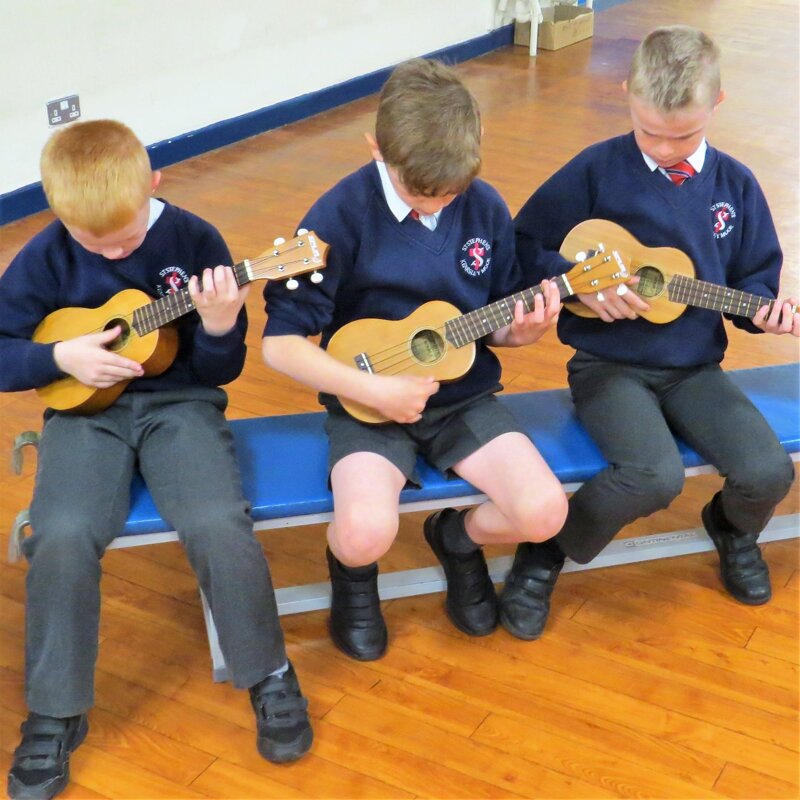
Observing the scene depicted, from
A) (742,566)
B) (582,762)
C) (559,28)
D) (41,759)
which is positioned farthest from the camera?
(559,28)

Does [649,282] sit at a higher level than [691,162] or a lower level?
lower

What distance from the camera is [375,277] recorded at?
209 cm

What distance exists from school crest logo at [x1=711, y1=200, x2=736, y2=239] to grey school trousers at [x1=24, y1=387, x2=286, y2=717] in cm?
108

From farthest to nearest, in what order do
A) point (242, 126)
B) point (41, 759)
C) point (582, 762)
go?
point (242, 126) < point (582, 762) < point (41, 759)

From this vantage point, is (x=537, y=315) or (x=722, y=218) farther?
Result: (x=722, y=218)

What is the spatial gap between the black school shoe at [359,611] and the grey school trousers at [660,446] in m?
0.40

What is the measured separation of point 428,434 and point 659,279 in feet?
1.88

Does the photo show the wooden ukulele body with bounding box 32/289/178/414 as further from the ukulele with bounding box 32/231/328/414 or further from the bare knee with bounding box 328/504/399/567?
the bare knee with bounding box 328/504/399/567

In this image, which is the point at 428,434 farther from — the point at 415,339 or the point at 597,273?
the point at 597,273

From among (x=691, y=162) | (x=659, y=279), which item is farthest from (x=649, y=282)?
→ (x=691, y=162)

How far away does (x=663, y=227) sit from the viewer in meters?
2.24

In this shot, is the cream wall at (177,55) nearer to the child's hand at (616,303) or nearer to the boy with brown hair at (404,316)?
the boy with brown hair at (404,316)

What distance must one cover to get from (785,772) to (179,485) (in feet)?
3.89

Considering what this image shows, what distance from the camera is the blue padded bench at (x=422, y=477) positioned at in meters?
2.04
